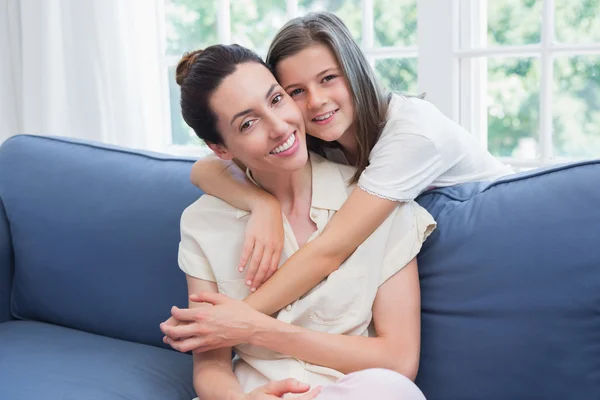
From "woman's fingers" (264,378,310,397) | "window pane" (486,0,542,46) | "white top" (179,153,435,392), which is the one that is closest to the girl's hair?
"white top" (179,153,435,392)

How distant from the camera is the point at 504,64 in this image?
2604 mm

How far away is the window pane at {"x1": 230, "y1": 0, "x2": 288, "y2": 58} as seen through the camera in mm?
3064

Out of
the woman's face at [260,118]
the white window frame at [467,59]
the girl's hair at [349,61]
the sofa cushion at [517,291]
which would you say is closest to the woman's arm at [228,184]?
the woman's face at [260,118]

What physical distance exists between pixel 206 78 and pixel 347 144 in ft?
1.26

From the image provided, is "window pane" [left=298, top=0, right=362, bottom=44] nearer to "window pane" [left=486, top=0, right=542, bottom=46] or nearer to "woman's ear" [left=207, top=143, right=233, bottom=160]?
"window pane" [left=486, top=0, right=542, bottom=46]

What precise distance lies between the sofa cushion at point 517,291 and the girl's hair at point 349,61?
0.76ft

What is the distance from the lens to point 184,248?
1.72 metres

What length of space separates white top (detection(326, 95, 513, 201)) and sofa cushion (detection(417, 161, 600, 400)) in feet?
0.35

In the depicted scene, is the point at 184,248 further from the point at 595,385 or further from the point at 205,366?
the point at 595,385

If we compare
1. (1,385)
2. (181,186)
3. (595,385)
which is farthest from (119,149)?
(595,385)

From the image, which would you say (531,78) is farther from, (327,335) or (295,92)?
(327,335)

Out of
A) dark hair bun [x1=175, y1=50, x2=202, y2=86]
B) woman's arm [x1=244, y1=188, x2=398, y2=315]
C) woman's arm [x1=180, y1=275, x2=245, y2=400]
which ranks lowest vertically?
woman's arm [x1=180, y1=275, x2=245, y2=400]

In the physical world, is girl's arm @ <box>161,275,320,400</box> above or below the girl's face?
below

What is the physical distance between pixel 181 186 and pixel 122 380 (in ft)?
1.69
